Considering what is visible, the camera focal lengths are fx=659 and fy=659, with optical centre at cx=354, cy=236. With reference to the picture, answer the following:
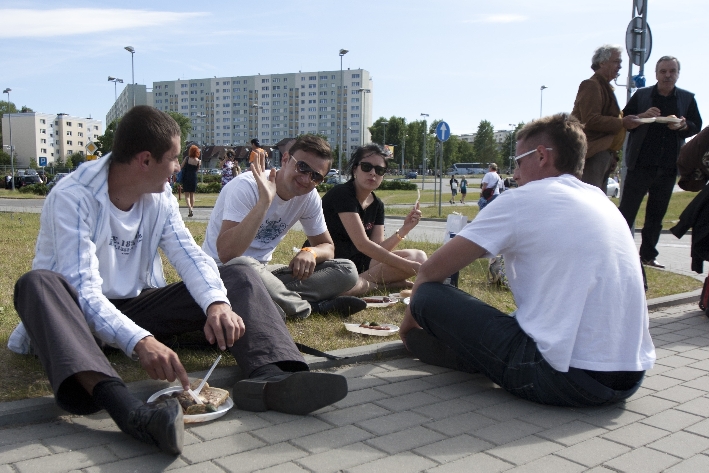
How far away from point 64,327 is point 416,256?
393cm

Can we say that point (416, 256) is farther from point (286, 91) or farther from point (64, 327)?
point (286, 91)

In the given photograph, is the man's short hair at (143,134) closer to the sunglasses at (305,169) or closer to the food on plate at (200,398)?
the food on plate at (200,398)

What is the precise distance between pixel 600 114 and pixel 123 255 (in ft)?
16.8

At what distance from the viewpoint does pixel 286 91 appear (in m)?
174

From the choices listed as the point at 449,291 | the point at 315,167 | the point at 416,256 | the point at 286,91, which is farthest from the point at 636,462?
the point at 286,91

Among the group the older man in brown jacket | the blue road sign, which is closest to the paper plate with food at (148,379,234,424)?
the older man in brown jacket

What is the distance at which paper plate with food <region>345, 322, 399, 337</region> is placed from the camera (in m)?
4.57

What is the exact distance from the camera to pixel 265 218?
15.9 ft

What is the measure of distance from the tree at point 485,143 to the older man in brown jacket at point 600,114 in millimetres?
128250

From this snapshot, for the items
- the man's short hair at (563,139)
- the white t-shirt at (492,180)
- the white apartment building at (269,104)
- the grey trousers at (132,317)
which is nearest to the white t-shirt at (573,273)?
the man's short hair at (563,139)

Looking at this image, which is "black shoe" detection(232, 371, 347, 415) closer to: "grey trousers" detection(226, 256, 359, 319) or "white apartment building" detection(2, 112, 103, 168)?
"grey trousers" detection(226, 256, 359, 319)

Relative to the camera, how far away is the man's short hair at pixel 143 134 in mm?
3254

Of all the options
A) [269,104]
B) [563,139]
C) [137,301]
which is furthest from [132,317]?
[269,104]

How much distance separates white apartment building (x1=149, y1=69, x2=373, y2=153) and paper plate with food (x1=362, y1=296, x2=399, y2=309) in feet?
519
